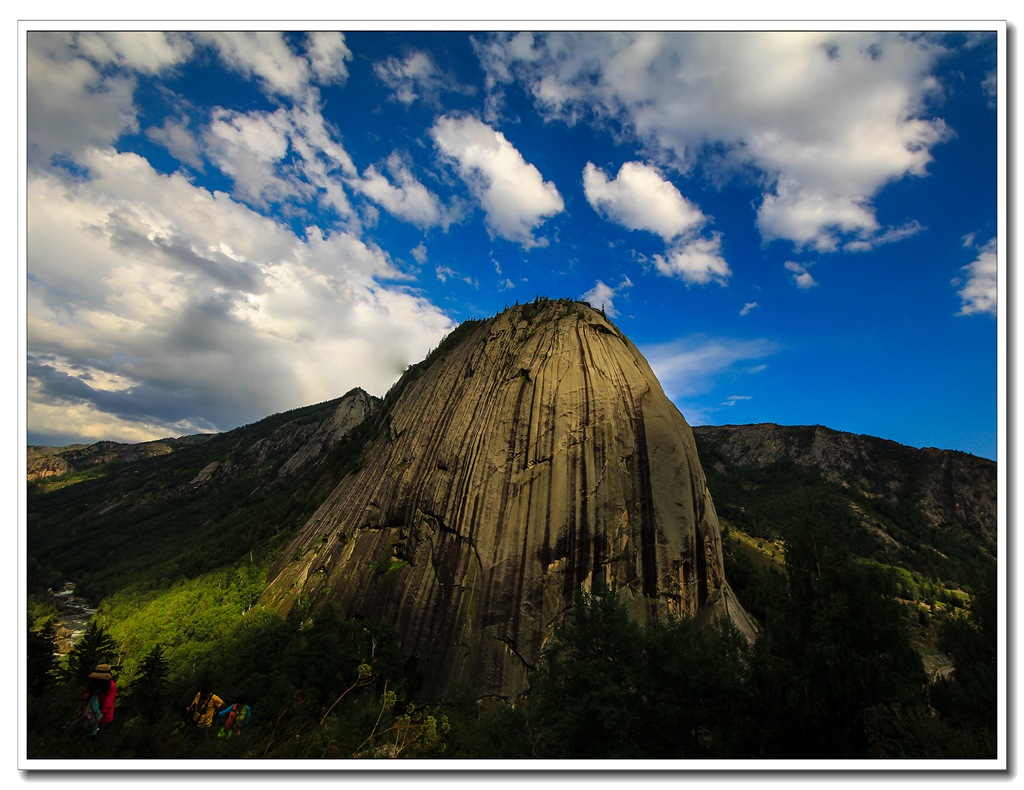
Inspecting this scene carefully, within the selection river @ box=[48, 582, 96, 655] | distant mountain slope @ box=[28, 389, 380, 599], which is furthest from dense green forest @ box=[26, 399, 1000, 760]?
distant mountain slope @ box=[28, 389, 380, 599]

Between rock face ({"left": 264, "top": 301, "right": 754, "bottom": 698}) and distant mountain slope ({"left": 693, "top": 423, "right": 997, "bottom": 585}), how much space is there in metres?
62.3

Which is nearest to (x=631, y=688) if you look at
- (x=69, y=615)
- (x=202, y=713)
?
(x=202, y=713)

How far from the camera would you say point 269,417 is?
137750mm

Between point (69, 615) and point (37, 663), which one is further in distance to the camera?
point (69, 615)

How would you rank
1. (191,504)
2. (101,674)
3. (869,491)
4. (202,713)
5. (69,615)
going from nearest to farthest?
1. (101,674)
2. (202,713)
3. (69,615)
4. (191,504)
5. (869,491)

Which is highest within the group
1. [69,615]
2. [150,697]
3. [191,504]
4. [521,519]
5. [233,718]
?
[191,504]

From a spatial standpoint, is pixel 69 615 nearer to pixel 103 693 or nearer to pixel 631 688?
pixel 103 693

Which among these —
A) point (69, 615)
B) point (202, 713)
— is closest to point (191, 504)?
point (69, 615)

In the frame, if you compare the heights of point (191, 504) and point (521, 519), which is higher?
point (191, 504)

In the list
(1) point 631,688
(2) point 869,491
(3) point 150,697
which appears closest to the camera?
(1) point 631,688

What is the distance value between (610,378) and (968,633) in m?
19.8

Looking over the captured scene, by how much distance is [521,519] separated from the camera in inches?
961

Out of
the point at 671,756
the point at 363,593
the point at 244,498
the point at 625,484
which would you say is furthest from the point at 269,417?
the point at 671,756

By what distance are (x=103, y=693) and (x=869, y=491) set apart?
5764 inches
